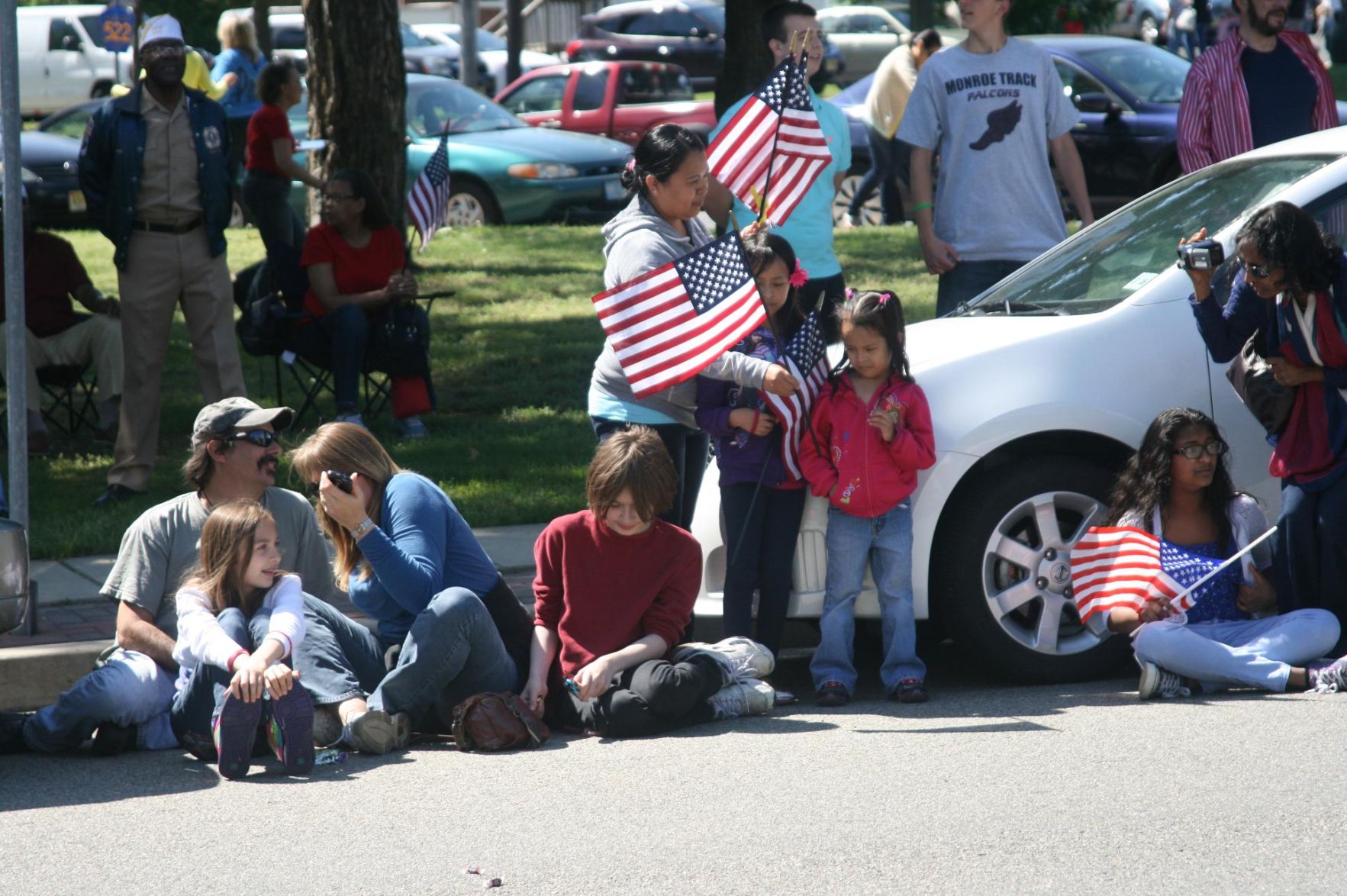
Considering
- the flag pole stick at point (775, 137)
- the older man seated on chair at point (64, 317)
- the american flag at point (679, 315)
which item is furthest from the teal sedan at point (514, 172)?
the american flag at point (679, 315)

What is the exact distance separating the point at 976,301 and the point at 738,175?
1.03 metres

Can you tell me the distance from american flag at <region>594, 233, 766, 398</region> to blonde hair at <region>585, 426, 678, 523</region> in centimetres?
A: 19

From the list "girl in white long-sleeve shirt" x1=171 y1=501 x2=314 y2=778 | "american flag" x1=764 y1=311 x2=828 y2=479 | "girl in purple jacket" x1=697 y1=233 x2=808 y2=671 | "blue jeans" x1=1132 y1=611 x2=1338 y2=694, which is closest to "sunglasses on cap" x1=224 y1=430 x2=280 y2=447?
"girl in white long-sleeve shirt" x1=171 y1=501 x2=314 y2=778

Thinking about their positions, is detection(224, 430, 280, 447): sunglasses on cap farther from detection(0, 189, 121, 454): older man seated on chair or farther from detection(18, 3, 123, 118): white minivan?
detection(18, 3, 123, 118): white minivan

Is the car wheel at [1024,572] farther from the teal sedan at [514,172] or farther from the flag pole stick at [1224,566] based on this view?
the teal sedan at [514,172]

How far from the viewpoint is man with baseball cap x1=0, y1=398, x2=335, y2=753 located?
5609mm

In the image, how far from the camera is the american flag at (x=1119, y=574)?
586cm

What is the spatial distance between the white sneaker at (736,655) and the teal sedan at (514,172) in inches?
461

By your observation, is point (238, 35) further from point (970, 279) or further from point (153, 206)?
point (970, 279)

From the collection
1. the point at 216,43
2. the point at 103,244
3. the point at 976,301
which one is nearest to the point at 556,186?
the point at 103,244

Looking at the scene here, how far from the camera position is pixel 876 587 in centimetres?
598

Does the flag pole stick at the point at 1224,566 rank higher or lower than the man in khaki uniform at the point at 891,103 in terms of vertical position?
lower

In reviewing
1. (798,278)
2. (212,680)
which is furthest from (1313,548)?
(212,680)

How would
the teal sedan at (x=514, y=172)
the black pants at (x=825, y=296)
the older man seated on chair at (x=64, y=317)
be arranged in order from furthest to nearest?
1. the teal sedan at (x=514, y=172)
2. the older man seated on chair at (x=64, y=317)
3. the black pants at (x=825, y=296)
